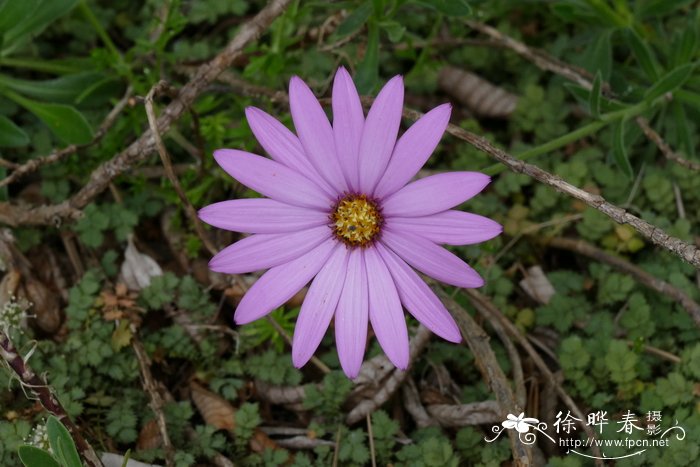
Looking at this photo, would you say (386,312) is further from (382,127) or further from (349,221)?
(382,127)

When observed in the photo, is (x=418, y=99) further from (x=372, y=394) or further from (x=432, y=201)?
(x=432, y=201)

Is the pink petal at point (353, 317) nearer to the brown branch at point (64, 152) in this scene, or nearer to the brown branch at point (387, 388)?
the brown branch at point (387, 388)

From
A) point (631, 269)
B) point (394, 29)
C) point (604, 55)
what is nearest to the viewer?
point (394, 29)

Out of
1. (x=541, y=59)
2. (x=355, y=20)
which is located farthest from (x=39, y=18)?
(x=541, y=59)

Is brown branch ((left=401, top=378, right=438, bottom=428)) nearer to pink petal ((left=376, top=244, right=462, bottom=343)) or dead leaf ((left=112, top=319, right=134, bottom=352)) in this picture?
pink petal ((left=376, top=244, right=462, bottom=343))

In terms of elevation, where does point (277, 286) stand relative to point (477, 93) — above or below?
below

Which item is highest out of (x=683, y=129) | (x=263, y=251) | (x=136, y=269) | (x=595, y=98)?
(x=683, y=129)
